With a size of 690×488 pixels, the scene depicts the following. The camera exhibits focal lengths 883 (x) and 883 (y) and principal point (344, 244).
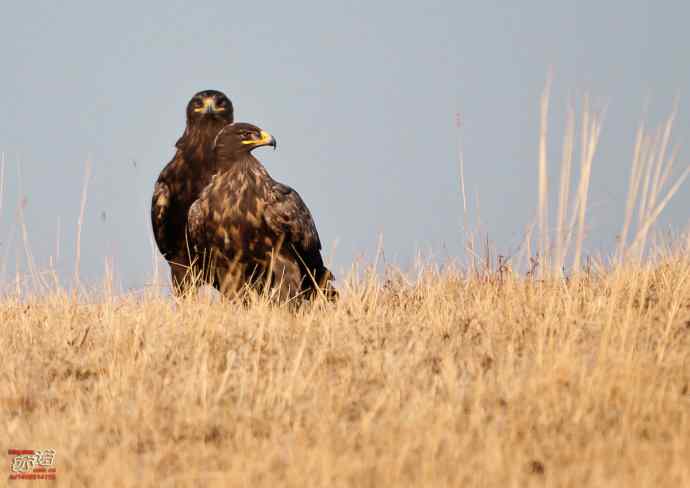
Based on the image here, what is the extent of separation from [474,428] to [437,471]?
49 cm

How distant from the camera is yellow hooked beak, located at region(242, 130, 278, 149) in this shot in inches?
310

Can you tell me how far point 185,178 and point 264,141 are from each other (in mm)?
1004

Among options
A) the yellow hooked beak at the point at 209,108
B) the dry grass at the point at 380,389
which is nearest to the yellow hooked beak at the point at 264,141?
the yellow hooked beak at the point at 209,108

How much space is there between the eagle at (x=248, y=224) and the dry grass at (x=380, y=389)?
46.8 inches

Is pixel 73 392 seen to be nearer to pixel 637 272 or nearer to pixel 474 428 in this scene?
pixel 474 428

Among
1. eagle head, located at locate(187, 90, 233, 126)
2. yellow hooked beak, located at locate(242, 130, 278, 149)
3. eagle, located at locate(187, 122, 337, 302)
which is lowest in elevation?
eagle, located at locate(187, 122, 337, 302)

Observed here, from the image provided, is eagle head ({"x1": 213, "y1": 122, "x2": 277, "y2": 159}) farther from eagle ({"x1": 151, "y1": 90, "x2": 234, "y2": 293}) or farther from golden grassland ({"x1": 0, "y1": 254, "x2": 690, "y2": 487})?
golden grassland ({"x1": 0, "y1": 254, "x2": 690, "y2": 487})

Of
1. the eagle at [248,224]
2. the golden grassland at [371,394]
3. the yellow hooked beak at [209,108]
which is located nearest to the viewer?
the golden grassland at [371,394]

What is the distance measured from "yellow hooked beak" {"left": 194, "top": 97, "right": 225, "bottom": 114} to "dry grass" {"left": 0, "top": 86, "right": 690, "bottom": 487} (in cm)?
258

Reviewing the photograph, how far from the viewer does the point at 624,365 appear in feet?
14.4

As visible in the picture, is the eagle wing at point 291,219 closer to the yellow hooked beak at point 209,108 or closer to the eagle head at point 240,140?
the eagle head at point 240,140

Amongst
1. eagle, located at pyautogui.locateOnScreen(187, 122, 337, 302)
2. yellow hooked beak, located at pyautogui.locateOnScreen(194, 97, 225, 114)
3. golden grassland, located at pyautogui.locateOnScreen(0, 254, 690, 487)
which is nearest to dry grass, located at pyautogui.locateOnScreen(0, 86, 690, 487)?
golden grassland, located at pyautogui.locateOnScreen(0, 254, 690, 487)

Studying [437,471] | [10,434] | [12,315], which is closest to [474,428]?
[437,471]

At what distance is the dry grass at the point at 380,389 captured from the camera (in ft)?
11.5
